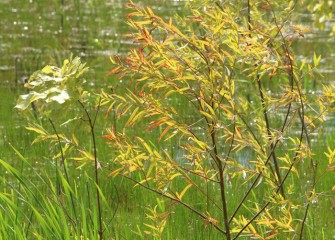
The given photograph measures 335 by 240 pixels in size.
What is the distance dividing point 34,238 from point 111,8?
7.01 meters

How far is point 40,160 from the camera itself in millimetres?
5594

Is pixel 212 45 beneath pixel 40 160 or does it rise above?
above

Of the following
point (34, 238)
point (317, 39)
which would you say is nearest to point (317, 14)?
point (34, 238)

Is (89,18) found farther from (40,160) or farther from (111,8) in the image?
(40,160)

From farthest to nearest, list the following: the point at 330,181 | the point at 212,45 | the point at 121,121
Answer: the point at 121,121 → the point at 330,181 → the point at 212,45

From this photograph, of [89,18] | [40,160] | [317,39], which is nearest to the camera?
[40,160]

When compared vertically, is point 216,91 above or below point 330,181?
above

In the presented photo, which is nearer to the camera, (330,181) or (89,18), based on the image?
(330,181)

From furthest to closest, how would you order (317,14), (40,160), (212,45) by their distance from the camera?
(40,160), (317,14), (212,45)

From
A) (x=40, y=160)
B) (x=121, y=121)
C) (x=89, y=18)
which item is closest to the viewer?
(x=40, y=160)

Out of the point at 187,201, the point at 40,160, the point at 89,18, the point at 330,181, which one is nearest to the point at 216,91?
the point at 187,201

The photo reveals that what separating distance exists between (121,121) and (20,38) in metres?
3.22

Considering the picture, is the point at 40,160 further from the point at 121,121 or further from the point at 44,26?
the point at 44,26

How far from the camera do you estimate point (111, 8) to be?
11.0 m
